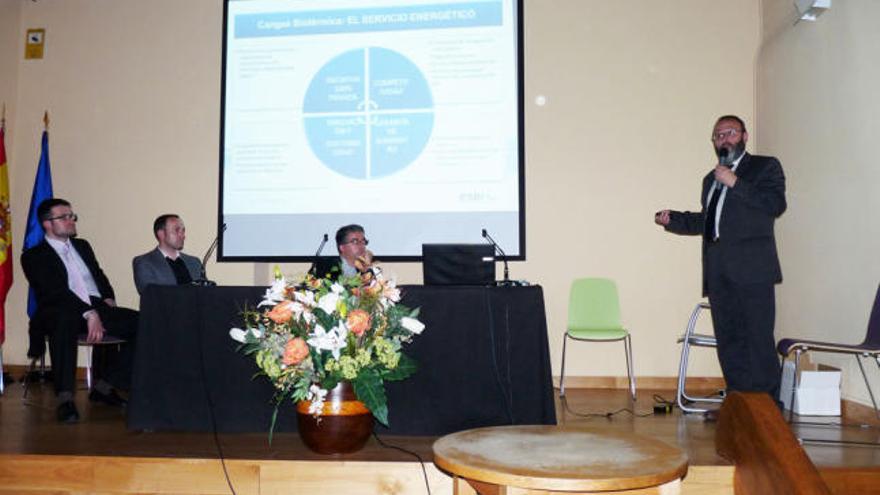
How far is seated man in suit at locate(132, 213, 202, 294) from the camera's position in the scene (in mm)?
4094

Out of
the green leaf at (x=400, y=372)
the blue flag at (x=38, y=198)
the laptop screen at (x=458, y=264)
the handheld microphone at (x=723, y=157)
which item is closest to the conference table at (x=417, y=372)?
the laptop screen at (x=458, y=264)

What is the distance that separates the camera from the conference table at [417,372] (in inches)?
116

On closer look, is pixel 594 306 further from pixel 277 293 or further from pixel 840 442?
pixel 277 293

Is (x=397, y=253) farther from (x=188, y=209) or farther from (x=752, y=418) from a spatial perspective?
(x=752, y=418)

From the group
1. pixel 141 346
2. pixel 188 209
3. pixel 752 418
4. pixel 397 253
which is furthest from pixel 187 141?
pixel 752 418

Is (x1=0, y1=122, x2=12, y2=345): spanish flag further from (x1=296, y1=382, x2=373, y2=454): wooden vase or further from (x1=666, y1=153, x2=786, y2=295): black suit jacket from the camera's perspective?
(x1=666, y1=153, x2=786, y2=295): black suit jacket

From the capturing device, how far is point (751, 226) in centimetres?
359

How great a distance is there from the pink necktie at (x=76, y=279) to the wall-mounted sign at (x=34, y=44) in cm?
241

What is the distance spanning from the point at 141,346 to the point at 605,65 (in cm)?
368

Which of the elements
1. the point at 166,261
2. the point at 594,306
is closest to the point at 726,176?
the point at 594,306

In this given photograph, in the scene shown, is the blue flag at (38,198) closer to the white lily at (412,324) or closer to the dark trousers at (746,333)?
the white lily at (412,324)

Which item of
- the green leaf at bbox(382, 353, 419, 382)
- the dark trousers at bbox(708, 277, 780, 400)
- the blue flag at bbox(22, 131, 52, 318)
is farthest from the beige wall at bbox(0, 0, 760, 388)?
the green leaf at bbox(382, 353, 419, 382)

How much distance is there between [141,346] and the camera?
3.07 metres

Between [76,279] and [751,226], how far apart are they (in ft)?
12.3
